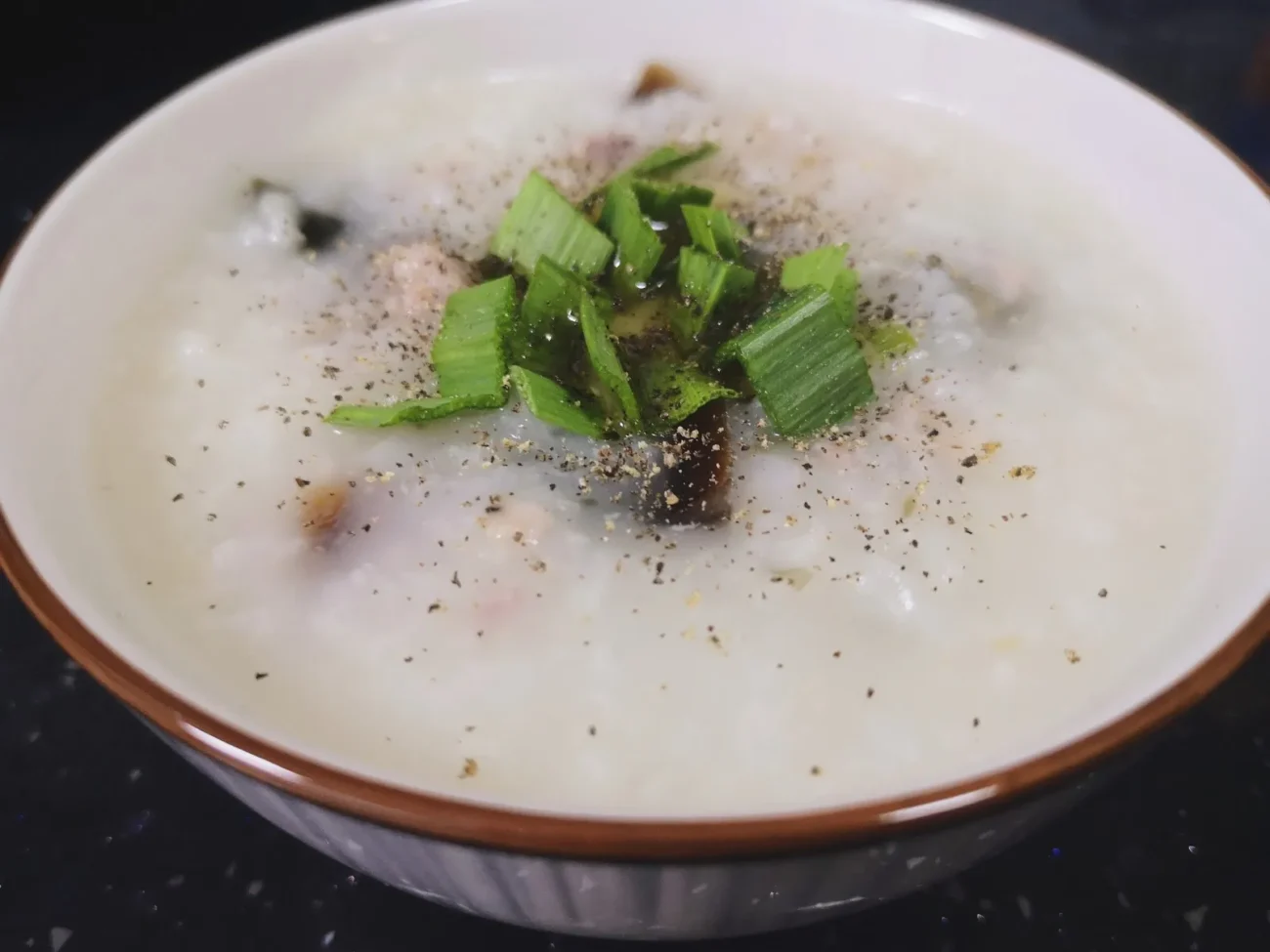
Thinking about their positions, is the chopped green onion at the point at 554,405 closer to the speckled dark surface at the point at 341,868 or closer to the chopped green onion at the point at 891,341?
the chopped green onion at the point at 891,341

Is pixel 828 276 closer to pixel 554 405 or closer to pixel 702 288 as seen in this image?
pixel 702 288

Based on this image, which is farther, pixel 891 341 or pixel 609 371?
pixel 891 341

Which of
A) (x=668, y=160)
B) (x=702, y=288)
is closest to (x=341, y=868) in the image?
(x=702, y=288)

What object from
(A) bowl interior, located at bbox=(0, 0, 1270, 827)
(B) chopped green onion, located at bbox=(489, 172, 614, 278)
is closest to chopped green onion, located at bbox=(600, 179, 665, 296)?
(B) chopped green onion, located at bbox=(489, 172, 614, 278)

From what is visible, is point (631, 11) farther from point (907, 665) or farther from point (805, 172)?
point (907, 665)

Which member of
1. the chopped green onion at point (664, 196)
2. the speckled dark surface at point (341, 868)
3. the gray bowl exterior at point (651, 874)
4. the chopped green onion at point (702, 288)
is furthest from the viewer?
the chopped green onion at point (664, 196)

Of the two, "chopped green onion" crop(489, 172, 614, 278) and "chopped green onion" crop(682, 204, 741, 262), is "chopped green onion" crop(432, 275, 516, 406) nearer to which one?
"chopped green onion" crop(489, 172, 614, 278)

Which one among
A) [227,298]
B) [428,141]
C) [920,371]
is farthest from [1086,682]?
[428,141]

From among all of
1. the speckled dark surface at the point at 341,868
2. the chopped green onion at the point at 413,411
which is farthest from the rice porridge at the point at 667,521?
the speckled dark surface at the point at 341,868
